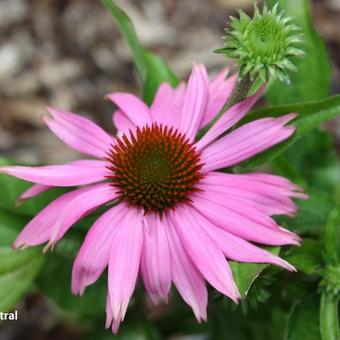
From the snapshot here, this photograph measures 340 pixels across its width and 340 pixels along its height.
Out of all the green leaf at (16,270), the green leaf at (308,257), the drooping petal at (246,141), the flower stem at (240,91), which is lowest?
the green leaf at (16,270)

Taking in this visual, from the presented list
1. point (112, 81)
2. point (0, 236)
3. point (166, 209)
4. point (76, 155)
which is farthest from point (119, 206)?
point (112, 81)

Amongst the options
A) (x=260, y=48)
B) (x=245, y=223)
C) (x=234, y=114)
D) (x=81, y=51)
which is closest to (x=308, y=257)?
(x=245, y=223)

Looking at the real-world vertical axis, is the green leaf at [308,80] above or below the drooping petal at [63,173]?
above

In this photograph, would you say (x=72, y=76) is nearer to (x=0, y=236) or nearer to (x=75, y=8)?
(x=75, y=8)

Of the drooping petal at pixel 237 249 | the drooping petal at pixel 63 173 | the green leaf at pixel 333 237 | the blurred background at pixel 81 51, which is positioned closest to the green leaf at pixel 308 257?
the green leaf at pixel 333 237

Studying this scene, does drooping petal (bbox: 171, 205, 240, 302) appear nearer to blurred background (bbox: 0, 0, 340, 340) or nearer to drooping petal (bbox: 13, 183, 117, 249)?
drooping petal (bbox: 13, 183, 117, 249)

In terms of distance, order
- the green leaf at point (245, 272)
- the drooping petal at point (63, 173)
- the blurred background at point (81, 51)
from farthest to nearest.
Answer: the blurred background at point (81, 51)
the drooping petal at point (63, 173)
the green leaf at point (245, 272)

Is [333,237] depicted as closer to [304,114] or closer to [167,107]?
[304,114]

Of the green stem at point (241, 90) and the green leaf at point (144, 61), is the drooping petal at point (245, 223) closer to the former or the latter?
the green stem at point (241, 90)
